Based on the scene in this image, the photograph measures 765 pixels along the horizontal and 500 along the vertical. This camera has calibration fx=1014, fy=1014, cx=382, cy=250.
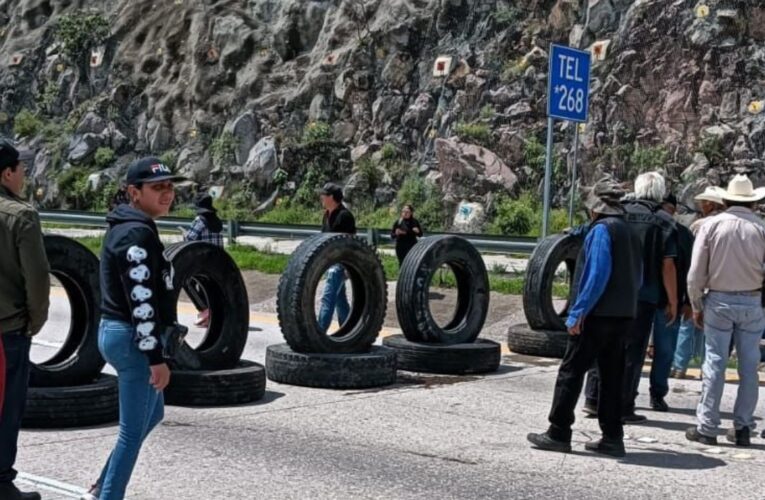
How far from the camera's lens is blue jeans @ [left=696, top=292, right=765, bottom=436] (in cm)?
739

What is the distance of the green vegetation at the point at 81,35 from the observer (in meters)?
41.5

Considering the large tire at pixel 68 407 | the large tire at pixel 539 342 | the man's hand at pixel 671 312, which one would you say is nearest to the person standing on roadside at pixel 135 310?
the large tire at pixel 68 407

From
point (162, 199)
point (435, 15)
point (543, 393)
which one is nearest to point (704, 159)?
point (435, 15)

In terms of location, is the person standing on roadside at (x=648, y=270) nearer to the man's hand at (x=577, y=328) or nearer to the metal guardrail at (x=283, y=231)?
the man's hand at (x=577, y=328)

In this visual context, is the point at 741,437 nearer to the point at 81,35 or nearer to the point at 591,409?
the point at 591,409

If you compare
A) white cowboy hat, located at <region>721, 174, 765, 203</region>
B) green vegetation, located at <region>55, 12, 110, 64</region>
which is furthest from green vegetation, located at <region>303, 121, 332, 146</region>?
white cowboy hat, located at <region>721, 174, 765, 203</region>

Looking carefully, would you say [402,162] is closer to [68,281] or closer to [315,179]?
[315,179]

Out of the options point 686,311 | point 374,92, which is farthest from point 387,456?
point 374,92

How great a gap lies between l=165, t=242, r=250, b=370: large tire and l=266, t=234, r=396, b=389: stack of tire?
0.56 m

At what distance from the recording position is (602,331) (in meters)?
7.06

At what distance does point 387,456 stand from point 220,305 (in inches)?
112

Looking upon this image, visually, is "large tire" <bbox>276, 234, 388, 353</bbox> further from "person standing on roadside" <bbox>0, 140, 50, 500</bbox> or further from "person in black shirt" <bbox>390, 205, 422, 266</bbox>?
"person in black shirt" <bbox>390, 205, 422, 266</bbox>

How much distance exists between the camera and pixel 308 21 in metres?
36.7

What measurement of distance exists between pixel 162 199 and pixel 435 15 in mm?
28563
